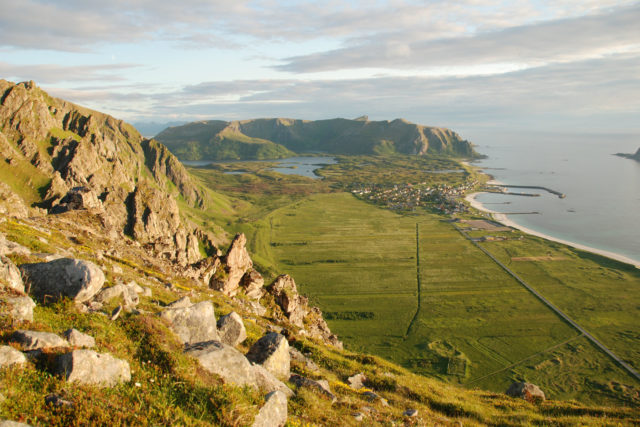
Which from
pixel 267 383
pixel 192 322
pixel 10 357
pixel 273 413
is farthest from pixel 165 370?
pixel 192 322

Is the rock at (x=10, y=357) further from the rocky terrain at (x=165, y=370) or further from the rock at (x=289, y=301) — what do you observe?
the rock at (x=289, y=301)

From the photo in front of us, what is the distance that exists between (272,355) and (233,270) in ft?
127

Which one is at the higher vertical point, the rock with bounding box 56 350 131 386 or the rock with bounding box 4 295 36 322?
the rock with bounding box 4 295 36 322

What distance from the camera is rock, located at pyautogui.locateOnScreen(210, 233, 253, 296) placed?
52000 mm

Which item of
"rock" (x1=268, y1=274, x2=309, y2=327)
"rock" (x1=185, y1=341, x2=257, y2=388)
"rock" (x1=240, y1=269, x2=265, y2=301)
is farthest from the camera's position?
"rock" (x1=240, y1=269, x2=265, y2=301)

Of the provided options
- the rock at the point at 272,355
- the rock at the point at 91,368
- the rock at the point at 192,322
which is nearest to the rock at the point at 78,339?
the rock at the point at 91,368

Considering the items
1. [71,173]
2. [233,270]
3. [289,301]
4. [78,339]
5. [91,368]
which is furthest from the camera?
[71,173]

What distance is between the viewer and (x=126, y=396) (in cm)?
1131

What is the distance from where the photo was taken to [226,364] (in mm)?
14625

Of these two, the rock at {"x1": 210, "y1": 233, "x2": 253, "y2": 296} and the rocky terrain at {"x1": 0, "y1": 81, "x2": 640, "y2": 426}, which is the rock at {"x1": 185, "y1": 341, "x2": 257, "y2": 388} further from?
the rock at {"x1": 210, "y1": 233, "x2": 253, "y2": 296}

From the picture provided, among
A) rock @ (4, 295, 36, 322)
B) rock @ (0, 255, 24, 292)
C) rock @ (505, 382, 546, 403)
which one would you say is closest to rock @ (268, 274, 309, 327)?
rock @ (505, 382, 546, 403)

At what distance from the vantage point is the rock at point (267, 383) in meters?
14.9

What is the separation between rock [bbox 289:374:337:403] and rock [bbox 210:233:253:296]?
3338 cm

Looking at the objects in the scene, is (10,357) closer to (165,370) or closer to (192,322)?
(165,370)
